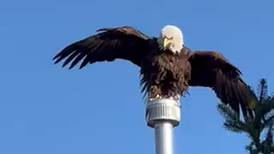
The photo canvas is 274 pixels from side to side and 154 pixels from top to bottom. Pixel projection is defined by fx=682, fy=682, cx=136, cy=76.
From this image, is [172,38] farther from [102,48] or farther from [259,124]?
[259,124]

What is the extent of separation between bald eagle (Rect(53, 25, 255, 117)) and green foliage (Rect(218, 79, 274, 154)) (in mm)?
1644

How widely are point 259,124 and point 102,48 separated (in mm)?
3481

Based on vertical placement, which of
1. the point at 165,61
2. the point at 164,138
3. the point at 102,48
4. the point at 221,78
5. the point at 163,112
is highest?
the point at 102,48

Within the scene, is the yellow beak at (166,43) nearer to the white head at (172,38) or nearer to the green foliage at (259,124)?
the white head at (172,38)

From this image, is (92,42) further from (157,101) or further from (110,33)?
(157,101)

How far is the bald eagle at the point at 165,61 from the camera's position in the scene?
8.24 meters

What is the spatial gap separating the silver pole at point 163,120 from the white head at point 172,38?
2.66 feet

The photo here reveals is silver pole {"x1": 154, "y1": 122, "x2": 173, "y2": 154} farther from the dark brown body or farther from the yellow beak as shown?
the yellow beak

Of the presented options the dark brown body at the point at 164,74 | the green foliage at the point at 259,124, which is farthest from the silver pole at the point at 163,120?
the green foliage at the point at 259,124

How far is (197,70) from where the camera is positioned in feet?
30.0

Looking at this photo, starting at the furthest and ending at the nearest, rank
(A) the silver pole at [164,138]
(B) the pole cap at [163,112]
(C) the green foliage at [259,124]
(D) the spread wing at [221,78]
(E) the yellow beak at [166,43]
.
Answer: (C) the green foliage at [259,124]
(D) the spread wing at [221,78]
(E) the yellow beak at [166,43]
(B) the pole cap at [163,112]
(A) the silver pole at [164,138]

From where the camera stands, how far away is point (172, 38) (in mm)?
8469

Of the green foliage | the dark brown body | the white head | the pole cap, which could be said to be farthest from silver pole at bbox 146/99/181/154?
the green foliage

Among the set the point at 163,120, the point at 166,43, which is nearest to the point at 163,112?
the point at 163,120
